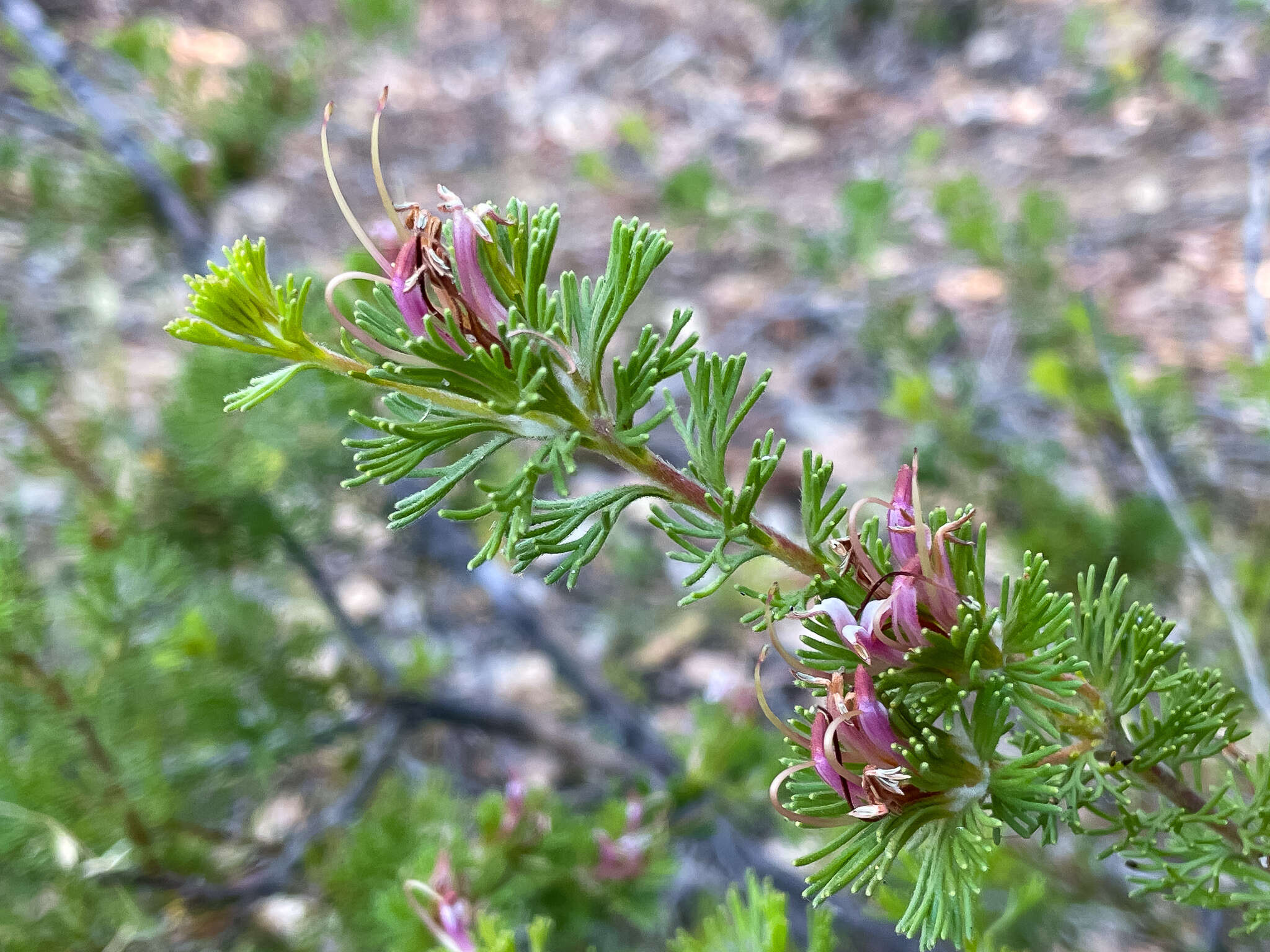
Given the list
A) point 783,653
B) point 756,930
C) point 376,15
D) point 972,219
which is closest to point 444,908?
point 756,930

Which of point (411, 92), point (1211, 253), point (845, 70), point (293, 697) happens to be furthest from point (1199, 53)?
point (293, 697)

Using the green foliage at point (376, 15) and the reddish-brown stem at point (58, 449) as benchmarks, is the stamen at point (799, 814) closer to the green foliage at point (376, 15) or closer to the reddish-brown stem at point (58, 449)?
the reddish-brown stem at point (58, 449)

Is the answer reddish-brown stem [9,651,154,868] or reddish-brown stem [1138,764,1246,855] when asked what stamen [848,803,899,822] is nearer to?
reddish-brown stem [1138,764,1246,855]

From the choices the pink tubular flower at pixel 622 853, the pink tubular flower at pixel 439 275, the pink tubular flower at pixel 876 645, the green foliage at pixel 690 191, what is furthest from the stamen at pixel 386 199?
the green foliage at pixel 690 191

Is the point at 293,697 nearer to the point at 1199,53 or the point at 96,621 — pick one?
the point at 96,621

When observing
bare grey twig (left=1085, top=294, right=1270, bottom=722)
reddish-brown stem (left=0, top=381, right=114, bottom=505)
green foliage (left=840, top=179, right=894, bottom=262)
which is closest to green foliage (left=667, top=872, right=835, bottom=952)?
bare grey twig (left=1085, top=294, right=1270, bottom=722)

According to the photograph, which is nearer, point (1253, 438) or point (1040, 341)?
point (1253, 438)

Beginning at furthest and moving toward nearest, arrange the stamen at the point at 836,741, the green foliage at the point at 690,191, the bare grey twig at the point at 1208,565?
1. the green foliage at the point at 690,191
2. the bare grey twig at the point at 1208,565
3. the stamen at the point at 836,741
